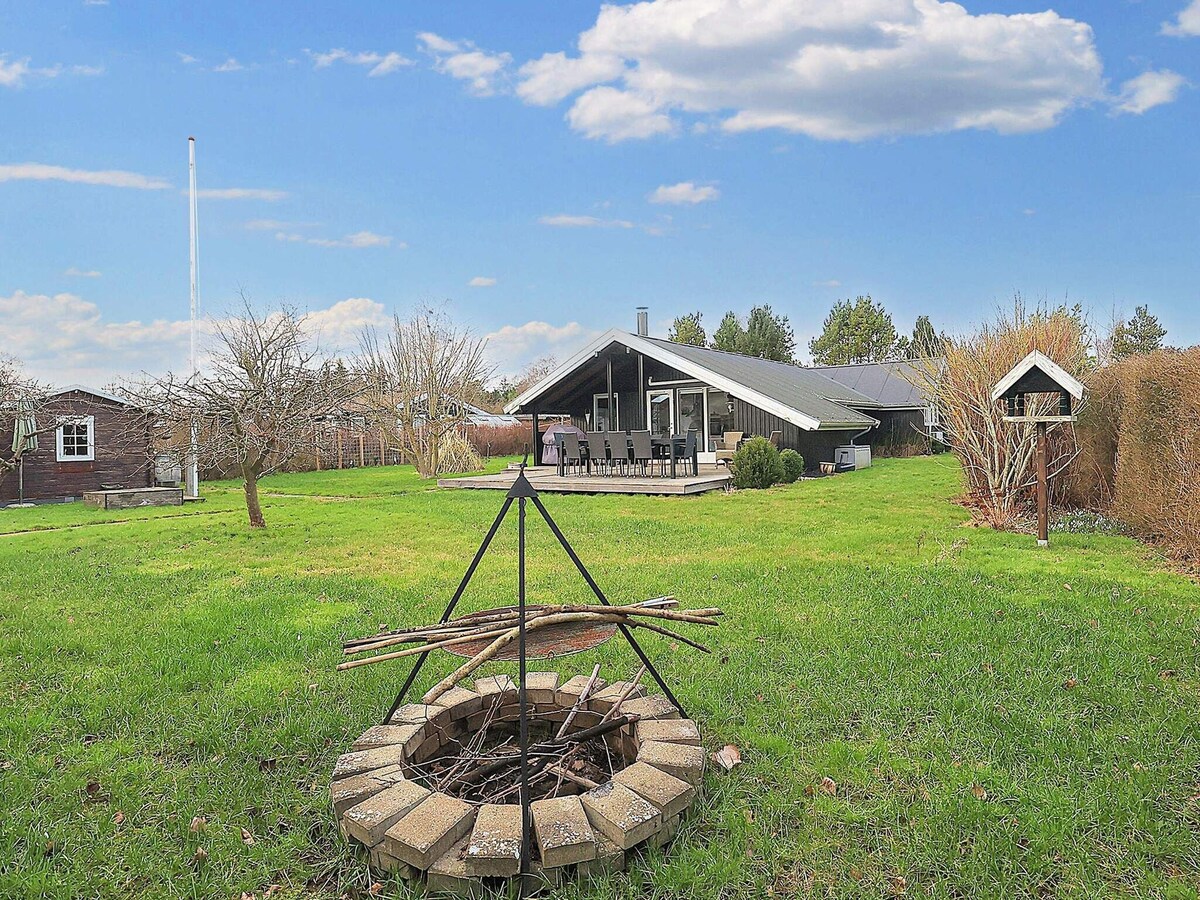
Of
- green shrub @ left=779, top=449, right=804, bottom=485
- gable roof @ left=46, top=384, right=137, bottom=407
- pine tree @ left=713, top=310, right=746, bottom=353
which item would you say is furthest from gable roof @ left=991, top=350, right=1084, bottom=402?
pine tree @ left=713, top=310, right=746, bottom=353

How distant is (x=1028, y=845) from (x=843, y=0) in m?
11.2

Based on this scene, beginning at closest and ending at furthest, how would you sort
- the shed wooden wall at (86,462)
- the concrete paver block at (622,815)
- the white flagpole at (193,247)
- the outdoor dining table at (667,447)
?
1. the concrete paver block at (622,815)
2. the outdoor dining table at (667,447)
3. the white flagpole at (193,247)
4. the shed wooden wall at (86,462)

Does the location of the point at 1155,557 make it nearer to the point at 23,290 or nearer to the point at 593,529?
the point at 593,529

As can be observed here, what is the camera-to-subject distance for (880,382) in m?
30.5

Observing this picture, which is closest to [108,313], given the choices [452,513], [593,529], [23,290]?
[23,290]

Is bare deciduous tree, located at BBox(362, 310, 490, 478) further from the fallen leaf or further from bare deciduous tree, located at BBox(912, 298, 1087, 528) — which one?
the fallen leaf

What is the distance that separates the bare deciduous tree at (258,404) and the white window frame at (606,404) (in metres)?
8.19

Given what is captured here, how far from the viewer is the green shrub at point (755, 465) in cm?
1410

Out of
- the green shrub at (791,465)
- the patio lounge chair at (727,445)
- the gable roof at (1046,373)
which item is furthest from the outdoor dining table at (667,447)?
the gable roof at (1046,373)

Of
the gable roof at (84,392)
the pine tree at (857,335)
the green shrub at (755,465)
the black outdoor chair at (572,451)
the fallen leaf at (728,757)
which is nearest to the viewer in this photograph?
the fallen leaf at (728,757)

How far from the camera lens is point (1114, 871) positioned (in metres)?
2.38

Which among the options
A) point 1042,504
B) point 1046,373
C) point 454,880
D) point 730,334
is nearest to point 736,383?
point 1046,373

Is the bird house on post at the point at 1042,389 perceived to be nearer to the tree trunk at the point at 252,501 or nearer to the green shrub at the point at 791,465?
the green shrub at the point at 791,465

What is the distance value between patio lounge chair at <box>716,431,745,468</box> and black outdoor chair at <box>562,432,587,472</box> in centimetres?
362
